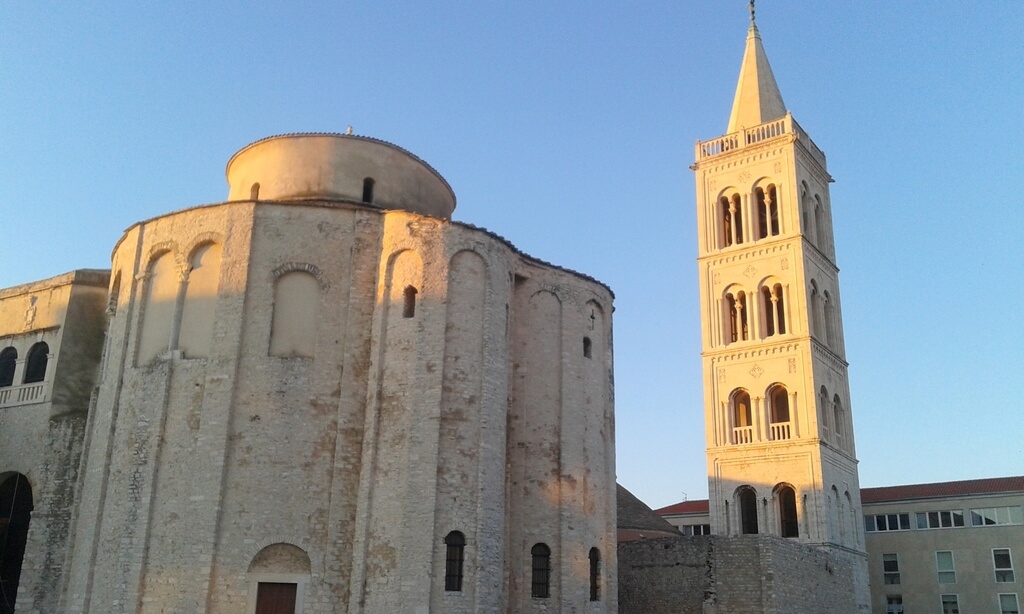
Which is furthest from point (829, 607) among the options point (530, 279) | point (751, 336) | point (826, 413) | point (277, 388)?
point (277, 388)

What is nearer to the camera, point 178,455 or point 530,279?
point 178,455

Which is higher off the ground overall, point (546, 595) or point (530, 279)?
point (530, 279)

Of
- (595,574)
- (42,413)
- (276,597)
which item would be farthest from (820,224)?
(42,413)

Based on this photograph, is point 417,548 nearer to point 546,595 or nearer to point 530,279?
point 546,595

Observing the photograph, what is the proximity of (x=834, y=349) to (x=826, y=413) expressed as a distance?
3842 mm

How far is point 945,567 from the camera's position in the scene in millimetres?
45062

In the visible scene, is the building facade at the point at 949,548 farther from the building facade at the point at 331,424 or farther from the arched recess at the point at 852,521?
the building facade at the point at 331,424

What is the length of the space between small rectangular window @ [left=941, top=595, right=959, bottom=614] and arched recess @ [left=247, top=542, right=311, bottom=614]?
35.1m

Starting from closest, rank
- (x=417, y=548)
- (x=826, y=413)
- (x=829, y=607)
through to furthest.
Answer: (x=417, y=548) < (x=829, y=607) < (x=826, y=413)

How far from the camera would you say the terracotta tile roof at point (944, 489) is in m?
46.0

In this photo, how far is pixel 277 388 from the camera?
22.4m

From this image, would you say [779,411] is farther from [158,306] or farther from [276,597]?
[158,306]

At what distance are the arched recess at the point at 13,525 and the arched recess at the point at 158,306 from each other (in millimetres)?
7094

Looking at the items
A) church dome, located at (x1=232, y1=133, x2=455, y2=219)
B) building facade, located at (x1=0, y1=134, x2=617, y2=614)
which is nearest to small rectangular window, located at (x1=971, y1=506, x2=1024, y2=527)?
building facade, located at (x1=0, y1=134, x2=617, y2=614)
